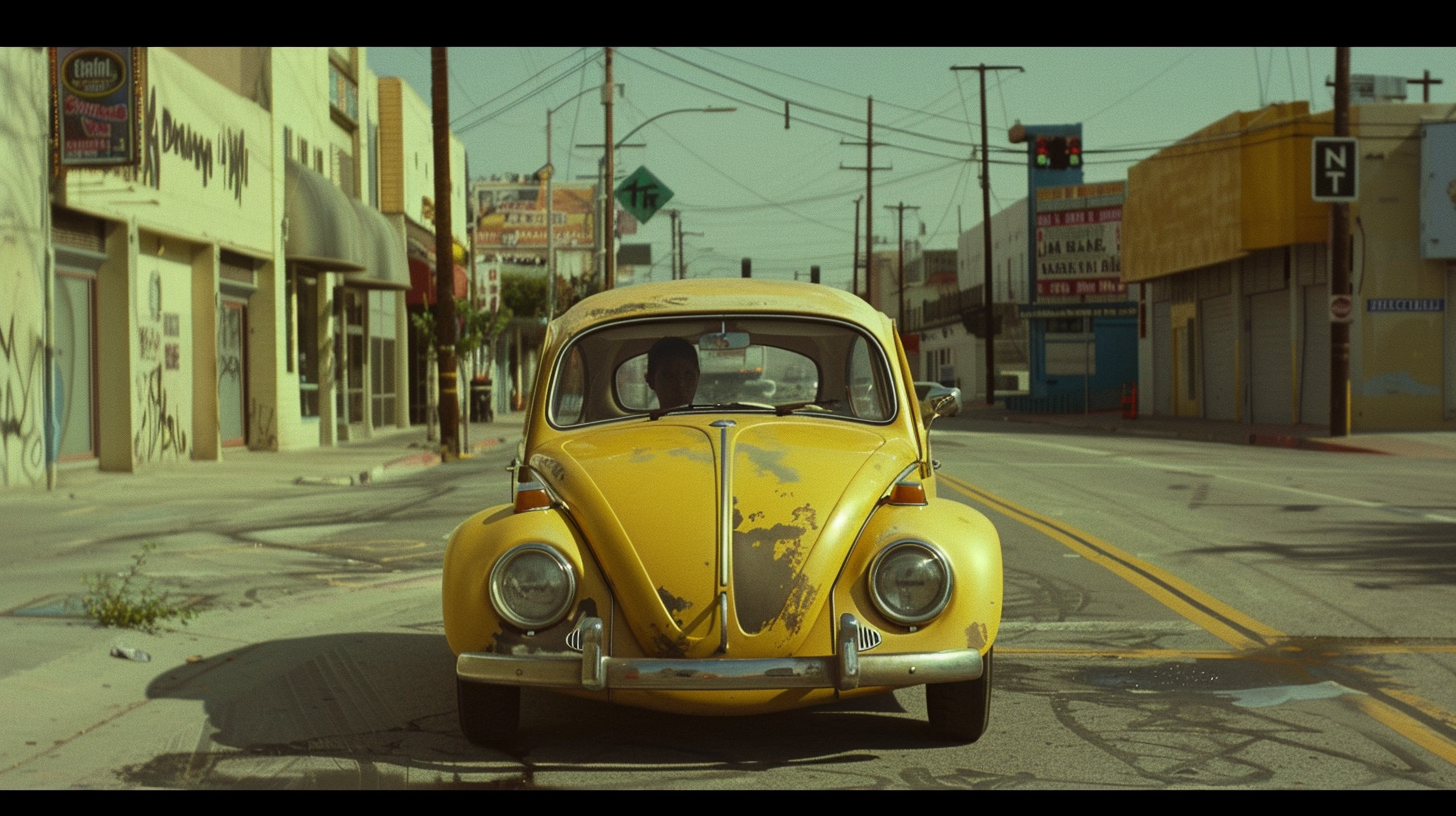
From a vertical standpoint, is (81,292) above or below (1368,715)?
above

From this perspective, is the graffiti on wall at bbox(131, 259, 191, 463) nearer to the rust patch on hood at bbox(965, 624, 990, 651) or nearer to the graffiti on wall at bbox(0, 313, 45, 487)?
the graffiti on wall at bbox(0, 313, 45, 487)

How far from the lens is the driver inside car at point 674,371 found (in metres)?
6.53

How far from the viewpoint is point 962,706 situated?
17.5ft

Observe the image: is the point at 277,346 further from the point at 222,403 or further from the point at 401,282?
the point at 401,282

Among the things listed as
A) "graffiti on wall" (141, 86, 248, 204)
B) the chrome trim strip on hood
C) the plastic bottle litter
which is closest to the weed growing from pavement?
the plastic bottle litter

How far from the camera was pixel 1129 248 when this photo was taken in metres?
47.3

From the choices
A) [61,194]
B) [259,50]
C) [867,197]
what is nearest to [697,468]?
[61,194]

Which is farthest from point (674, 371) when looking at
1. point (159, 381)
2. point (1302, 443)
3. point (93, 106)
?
point (1302, 443)

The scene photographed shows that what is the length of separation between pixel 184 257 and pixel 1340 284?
20.6m

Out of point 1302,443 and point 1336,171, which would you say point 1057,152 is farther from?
point 1302,443

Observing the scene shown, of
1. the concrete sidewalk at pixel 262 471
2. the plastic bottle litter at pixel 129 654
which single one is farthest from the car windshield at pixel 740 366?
the concrete sidewalk at pixel 262 471

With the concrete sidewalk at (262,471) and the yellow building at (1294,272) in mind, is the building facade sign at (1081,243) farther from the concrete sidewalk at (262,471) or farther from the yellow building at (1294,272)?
the concrete sidewalk at (262,471)

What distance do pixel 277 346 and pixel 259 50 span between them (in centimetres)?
548

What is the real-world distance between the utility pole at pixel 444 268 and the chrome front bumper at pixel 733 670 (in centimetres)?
1953
